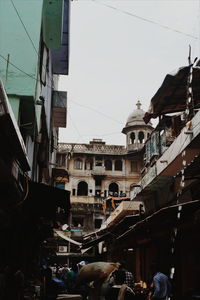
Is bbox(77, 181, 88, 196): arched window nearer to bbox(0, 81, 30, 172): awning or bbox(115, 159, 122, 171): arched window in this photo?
bbox(115, 159, 122, 171): arched window

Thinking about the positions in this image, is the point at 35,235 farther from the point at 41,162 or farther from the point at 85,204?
the point at 85,204

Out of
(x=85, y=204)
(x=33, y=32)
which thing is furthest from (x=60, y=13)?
(x=85, y=204)

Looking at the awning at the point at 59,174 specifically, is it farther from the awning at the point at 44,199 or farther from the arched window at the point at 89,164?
the arched window at the point at 89,164

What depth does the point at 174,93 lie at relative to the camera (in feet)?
33.3

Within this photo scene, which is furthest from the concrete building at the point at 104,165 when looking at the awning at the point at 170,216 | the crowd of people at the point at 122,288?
the awning at the point at 170,216

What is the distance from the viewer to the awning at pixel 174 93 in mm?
8953

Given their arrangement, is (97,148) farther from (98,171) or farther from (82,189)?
(82,189)

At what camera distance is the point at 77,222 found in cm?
4425

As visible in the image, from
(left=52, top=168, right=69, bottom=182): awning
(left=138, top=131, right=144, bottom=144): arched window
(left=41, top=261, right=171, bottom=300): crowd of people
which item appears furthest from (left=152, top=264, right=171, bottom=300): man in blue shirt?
(left=138, top=131, right=144, bottom=144): arched window

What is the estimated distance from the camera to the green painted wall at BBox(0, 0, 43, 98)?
9094 millimetres

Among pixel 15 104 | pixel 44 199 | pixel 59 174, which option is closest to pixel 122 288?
pixel 44 199

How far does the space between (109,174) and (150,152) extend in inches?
1248

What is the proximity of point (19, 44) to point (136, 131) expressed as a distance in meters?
38.1

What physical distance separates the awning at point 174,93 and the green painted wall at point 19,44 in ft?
12.3
